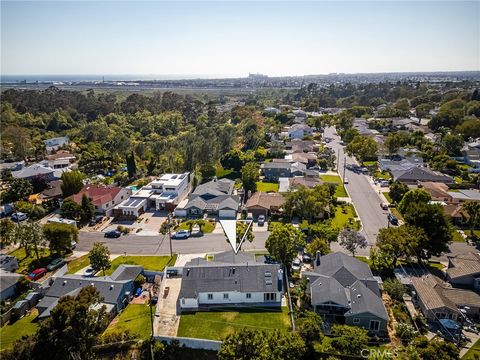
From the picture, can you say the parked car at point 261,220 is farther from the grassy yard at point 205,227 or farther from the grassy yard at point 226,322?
the grassy yard at point 226,322

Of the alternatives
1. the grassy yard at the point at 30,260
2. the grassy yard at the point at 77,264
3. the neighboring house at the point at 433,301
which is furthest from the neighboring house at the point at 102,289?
the neighboring house at the point at 433,301

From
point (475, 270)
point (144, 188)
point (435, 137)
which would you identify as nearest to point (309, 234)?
point (475, 270)

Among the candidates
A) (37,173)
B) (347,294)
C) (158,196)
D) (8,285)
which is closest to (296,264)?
(347,294)

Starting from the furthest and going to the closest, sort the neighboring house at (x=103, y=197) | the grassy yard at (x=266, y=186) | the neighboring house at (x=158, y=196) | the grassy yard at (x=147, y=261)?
1. the grassy yard at (x=266, y=186)
2. the neighboring house at (x=103, y=197)
3. the neighboring house at (x=158, y=196)
4. the grassy yard at (x=147, y=261)

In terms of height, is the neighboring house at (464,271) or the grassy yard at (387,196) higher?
the neighboring house at (464,271)

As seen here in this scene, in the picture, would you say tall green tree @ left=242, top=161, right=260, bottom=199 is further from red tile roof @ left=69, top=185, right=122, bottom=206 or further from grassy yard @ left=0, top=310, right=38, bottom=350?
grassy yard @ left=0, top=310, right=38, bottom=350
